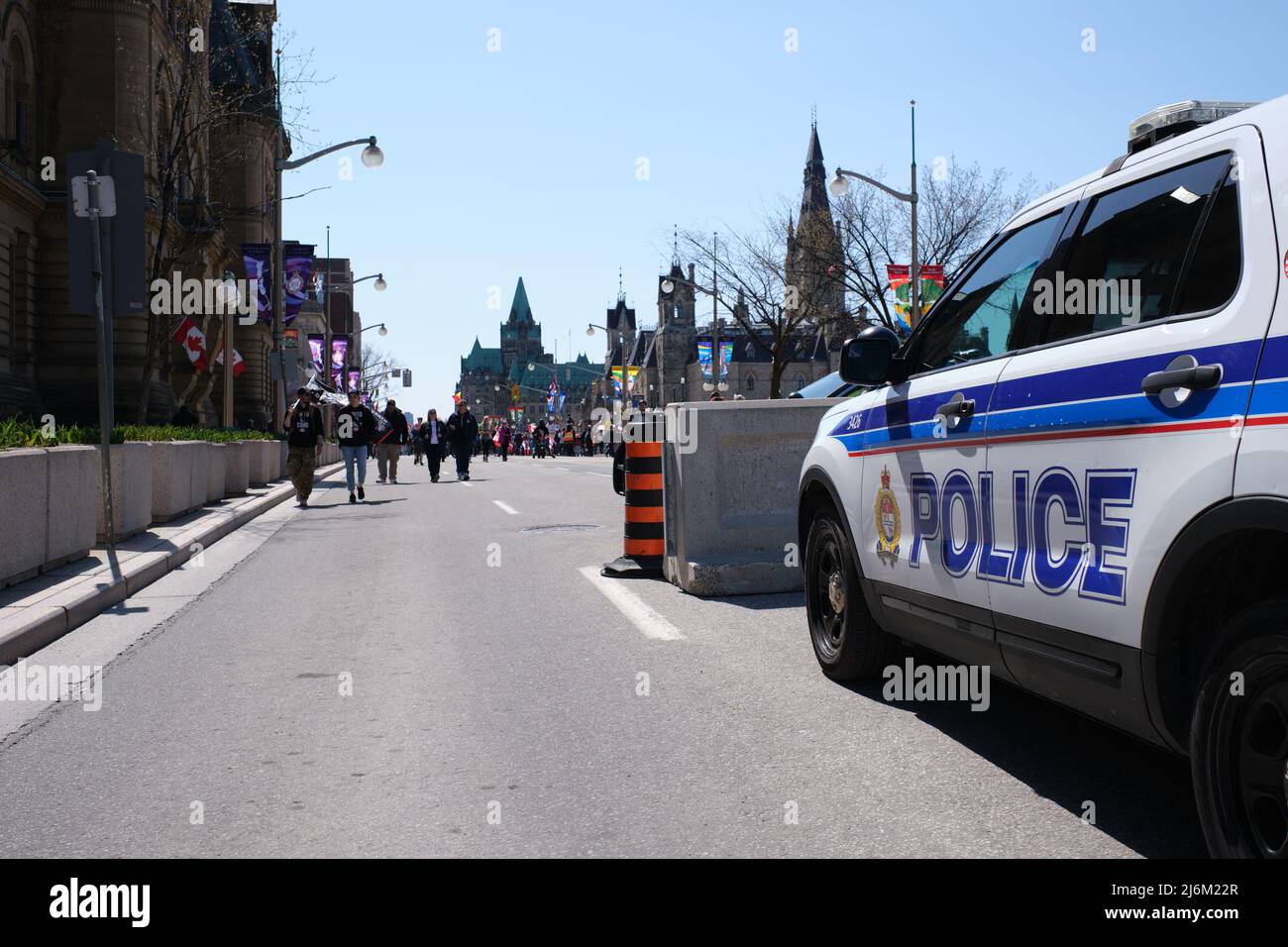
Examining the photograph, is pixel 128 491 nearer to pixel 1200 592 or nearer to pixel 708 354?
pixel 1200 592

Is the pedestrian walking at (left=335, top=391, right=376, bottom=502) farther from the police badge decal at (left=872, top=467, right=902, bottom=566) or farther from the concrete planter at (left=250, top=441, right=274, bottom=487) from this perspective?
the police badge decal at (left=872, top=467, right=902, bottom=566)

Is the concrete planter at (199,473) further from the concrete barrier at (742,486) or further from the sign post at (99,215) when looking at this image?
the concrete barrier at (742,486)

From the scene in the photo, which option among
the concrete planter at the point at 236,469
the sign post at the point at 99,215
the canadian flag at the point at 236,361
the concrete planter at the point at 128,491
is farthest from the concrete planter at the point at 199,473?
the canadian flag at the point at 236,361

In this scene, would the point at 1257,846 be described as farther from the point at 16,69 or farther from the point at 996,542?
the point at 16,69

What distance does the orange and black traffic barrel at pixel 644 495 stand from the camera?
33.8 ft

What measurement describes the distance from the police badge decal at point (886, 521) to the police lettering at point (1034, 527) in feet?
0.66

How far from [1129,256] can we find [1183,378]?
746mm

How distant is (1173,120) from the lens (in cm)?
379

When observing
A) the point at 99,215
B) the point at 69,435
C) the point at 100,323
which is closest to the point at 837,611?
the point at 100,323

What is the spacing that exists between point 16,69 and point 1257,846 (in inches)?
1444

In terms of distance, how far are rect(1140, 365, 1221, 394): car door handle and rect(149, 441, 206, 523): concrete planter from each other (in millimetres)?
13091

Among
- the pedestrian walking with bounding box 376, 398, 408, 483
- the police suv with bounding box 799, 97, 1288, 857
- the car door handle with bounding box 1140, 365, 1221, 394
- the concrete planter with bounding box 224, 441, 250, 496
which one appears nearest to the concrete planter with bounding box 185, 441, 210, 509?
the concrete planter with bounding box 224, 441, 250, 496

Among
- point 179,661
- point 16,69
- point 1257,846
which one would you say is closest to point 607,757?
point 1257,846

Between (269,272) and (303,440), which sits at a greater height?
(269,272)
